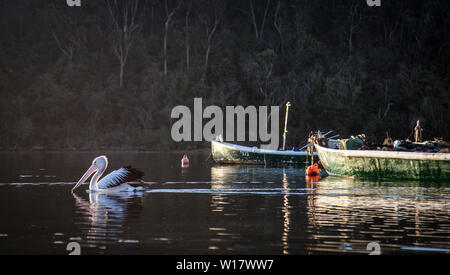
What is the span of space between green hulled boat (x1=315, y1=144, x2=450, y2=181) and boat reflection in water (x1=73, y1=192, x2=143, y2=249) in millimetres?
13307

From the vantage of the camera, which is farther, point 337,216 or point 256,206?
point 256,206

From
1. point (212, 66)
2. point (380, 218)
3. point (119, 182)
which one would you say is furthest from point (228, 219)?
point (212, 66)

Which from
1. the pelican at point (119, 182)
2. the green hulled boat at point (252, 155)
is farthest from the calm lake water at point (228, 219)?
the green hulled boat at point (252, 155)

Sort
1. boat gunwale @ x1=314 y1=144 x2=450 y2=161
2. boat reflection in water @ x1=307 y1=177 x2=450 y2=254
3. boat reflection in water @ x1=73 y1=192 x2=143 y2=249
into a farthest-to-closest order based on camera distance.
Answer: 1. boat gunwale @ x1=314 y1=144 x2=450 y2=161
2. boat reflection in water @ x1=73 y1=192 x2=143 y2=249
3. boat reflection in water @ x1=307 y1=177 x2=450 y2=254

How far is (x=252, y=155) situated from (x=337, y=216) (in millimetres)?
32852

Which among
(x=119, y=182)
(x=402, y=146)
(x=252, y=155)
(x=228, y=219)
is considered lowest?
(x=228, y=219)

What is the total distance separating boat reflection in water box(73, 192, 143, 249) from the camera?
15.6m

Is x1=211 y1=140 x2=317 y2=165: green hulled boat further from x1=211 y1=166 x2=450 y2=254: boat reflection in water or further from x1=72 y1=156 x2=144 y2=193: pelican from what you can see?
x1=72 y1=156 x2=144 y2=193: pelican

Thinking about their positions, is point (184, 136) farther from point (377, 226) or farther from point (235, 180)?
point (377, 226)

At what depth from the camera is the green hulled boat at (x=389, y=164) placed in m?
32.2

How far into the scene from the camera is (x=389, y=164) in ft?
112

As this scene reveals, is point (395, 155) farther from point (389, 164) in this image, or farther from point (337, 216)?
point (337, 216)

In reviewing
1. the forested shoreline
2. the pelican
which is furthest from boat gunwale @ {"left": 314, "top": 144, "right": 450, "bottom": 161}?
the forested shoreline

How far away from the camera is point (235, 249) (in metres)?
14.4
